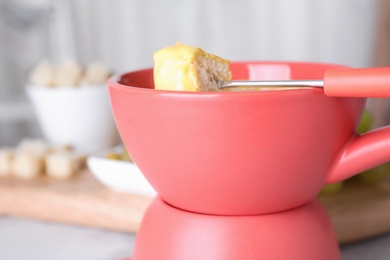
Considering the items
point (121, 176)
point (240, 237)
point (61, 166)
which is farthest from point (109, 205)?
point (240, 237)

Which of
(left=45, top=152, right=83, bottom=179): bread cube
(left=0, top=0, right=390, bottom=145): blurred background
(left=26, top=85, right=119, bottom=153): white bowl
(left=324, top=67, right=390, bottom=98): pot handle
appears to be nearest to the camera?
(left=324, top=67, right=390, bottom=98): pot handle

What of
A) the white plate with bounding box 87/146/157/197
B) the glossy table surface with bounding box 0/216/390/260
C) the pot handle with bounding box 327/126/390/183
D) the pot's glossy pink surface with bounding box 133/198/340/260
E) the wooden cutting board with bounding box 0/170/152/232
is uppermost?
the pot handle with bounding box 327/126/390/183

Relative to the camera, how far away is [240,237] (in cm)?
43

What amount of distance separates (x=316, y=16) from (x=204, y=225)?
126 centimetres

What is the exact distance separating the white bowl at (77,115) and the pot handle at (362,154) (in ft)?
1.96

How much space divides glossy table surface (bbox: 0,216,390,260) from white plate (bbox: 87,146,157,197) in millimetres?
60

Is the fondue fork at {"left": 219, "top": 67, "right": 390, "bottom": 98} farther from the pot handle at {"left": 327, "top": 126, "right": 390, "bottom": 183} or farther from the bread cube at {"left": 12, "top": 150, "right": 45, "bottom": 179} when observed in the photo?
the bread cube at {"left": 12, "top": 150, "right": 45, "bottom": 179}

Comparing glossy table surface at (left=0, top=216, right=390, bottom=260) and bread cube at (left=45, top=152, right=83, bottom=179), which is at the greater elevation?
bread cube at (left=45, top=152, right=83, bottom=179)

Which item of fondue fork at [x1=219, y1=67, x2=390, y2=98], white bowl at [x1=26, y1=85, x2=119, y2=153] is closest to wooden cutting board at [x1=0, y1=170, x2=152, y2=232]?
white bowl at [x1=26, y1=85, x2=119, y2=153]

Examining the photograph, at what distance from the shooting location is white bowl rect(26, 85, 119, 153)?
3.17 ft

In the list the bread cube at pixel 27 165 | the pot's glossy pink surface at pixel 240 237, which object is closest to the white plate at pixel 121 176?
the bread cube at pixel 27 165

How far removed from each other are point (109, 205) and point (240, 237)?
30 centimetres

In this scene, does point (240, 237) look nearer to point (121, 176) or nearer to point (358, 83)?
point (358, 83)

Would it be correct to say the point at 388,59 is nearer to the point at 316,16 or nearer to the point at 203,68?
the point at 316,16
